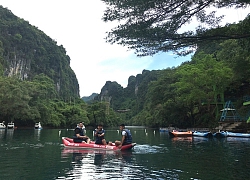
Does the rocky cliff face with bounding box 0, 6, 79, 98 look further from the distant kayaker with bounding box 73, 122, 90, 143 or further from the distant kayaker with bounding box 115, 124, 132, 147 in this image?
the distant kayaker with bounding box 115, 124, 132, 147

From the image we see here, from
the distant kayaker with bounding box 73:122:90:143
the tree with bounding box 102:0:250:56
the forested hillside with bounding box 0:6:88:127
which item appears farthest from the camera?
the forested hillside with bounding box 0:6:88:127

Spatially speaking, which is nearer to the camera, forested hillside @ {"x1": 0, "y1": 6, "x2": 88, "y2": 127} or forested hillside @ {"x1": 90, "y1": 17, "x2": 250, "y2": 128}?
forested hillside @ {"x1": 90, "y1": 17, "x2": 250, "y2": 128}

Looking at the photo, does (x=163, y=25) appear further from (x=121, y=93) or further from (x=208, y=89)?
(x=121, y=93)

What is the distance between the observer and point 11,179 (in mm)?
6605

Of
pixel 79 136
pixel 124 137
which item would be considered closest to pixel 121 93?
pixel 79 136

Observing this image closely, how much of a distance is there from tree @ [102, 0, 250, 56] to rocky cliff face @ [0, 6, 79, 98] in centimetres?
A: 7184

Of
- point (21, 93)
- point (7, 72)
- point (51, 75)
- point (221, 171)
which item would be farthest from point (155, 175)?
point (51, 75)

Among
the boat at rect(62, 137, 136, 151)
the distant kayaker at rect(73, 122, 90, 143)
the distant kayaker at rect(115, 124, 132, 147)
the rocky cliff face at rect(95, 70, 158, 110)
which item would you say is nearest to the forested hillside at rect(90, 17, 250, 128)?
the distant kayaker at rect(115, 124, 132, 147)

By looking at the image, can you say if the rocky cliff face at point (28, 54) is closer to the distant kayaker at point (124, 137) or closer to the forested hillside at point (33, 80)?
the forested hillside at point (33, 80)

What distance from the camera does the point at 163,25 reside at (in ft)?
24.5

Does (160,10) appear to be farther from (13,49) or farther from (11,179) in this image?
(13,49)

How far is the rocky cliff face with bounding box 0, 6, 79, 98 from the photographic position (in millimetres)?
84975

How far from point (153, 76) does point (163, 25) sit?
103 m

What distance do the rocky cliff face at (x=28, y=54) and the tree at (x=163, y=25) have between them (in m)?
71.8
